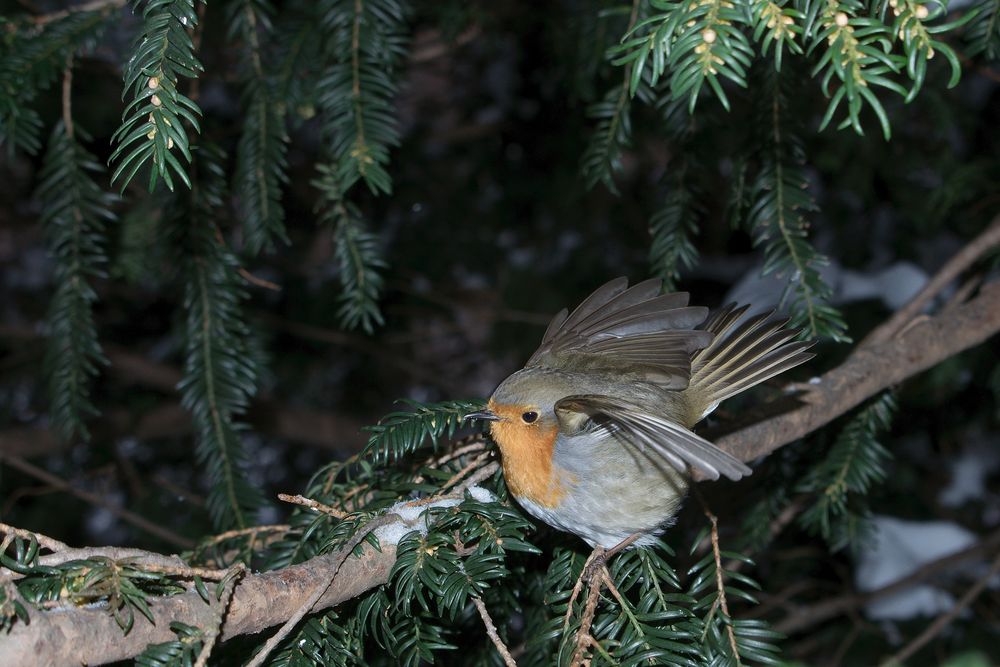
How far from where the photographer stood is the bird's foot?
1.20 meters

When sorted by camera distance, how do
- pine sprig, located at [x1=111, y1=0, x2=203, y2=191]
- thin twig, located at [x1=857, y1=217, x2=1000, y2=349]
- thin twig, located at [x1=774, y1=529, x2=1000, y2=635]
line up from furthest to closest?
thin twig, located at [x1=774, y1=529, x2=1000, y2=635] → thin twig, located at [x1=857, y1=217, x2=1000, y2=349] → pine sprig, located at [x1=111, y1=0, x2=203, y2=191]

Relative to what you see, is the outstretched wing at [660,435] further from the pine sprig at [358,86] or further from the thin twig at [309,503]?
the pine sprig at [358,86]

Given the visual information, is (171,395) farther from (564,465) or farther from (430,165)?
(564,465)

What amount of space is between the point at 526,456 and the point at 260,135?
2.82ft

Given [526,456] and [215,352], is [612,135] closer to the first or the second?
[526,456]

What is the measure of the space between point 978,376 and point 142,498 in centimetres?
267

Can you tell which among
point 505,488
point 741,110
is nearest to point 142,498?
point 505,488

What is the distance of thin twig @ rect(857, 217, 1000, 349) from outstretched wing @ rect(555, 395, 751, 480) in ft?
2.68

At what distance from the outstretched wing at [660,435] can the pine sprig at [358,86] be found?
564mm

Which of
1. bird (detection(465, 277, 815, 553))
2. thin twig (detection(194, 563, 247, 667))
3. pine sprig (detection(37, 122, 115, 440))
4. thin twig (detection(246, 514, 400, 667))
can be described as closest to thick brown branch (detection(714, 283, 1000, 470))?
bird (detection(465, 277, 815, 553))

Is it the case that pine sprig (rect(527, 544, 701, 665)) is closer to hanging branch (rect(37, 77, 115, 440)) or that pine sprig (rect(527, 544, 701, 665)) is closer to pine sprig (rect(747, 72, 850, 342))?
pine sprig (rect(747, 72, 850, 342))

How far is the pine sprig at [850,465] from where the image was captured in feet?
6.24

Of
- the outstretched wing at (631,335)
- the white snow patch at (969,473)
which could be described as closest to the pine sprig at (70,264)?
the outstretched wing at (631,335)

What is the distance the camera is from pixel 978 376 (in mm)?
2771
